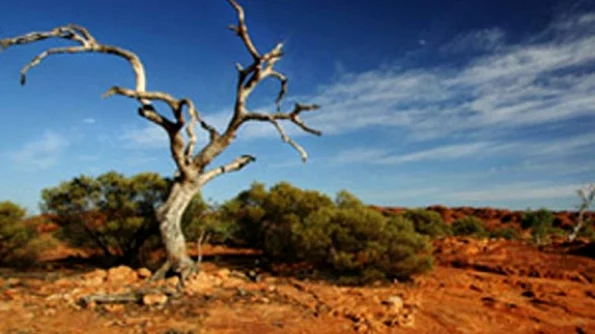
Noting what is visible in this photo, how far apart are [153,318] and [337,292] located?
12.6 ft

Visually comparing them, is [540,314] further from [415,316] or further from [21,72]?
[21,72]

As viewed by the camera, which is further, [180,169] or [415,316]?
[180,169]

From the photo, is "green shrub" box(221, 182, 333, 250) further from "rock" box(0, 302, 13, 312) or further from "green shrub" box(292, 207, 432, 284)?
"rock" box(0, 302, 13, 312)

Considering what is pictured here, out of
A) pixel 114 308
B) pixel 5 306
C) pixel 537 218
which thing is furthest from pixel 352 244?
pixel 537 218

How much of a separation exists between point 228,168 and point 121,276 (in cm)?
348

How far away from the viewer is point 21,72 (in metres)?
10.1

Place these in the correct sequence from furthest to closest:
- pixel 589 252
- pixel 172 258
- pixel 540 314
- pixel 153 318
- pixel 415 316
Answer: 1. pixel 589 252
2. pixel 172 258
3. pixel 540 314
4. pixel 415 316
5. pixel 153 318

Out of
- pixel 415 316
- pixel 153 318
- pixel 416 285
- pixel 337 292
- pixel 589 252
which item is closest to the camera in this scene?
pixel 153 318

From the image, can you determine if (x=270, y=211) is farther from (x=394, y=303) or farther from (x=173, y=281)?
(x=394, y=303)

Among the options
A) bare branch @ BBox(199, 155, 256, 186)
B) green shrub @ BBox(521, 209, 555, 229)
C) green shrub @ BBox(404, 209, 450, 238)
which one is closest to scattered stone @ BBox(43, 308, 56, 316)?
bare branch @ BBox(199, 155, 256, 186)

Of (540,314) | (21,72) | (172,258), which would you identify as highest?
(21,72)

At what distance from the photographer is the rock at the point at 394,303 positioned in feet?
25.5

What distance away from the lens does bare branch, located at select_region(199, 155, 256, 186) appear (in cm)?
1073

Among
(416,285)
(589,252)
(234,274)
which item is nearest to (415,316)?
(416,285)
